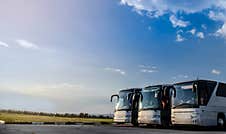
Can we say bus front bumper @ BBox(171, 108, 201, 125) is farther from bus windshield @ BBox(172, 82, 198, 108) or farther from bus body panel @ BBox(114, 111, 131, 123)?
bus body panel @ BBox(114, 111, 131, 123)

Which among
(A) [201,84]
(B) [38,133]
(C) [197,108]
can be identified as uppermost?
(A) [201,84]

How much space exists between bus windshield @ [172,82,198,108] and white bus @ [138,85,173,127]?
3.12ft

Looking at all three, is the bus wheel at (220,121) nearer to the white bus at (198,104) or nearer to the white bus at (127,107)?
the white bus at (198,104)

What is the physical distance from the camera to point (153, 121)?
23203mm

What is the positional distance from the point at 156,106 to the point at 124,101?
4035 mm

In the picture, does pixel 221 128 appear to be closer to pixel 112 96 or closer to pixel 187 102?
pixel 187 102

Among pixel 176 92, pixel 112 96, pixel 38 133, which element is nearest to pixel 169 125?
pixel 176 92

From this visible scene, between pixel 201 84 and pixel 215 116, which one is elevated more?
pixel 201 84

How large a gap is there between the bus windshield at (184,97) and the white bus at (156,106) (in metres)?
0.95

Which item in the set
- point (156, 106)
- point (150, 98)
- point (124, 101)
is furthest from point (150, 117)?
point (124, 101)

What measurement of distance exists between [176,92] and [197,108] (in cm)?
196

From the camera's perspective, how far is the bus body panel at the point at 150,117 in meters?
23.0

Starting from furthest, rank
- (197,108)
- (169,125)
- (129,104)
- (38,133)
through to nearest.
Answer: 1. (129,104)
2. (169,125)
3. (197,108)
4. (38,133)

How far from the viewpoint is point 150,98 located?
24.0 metres
